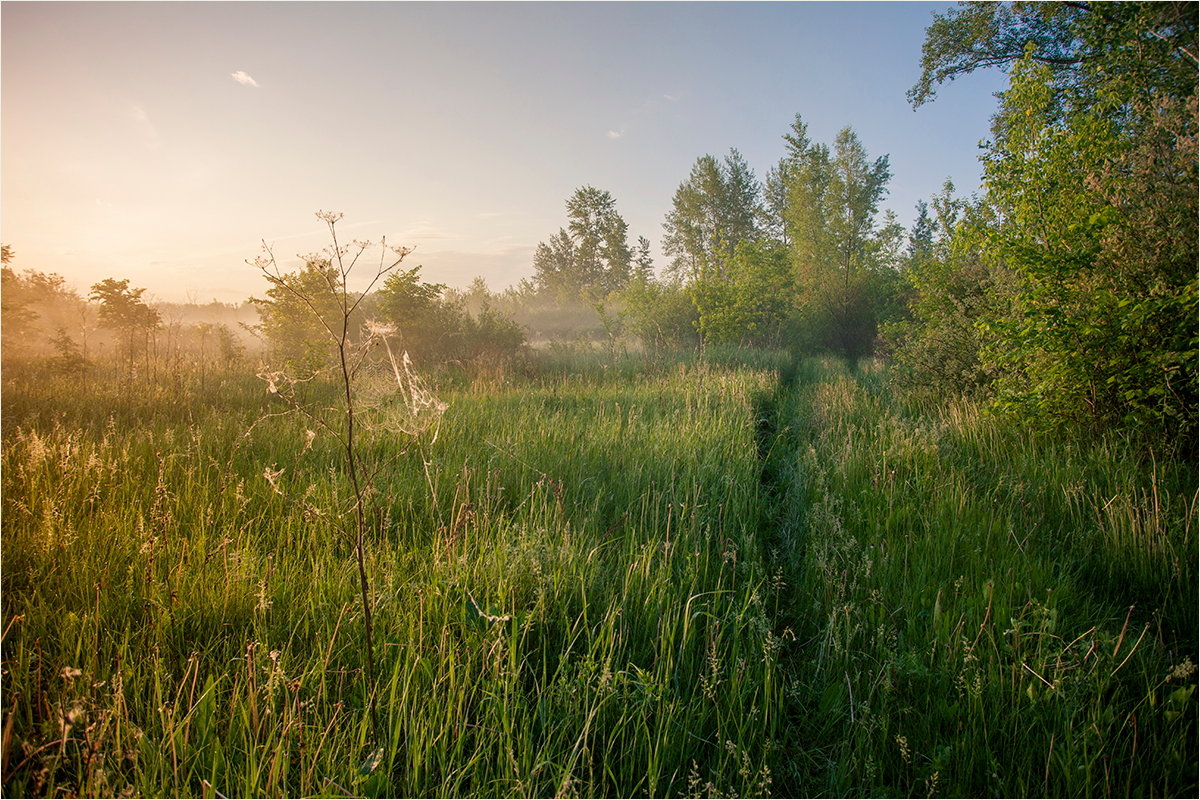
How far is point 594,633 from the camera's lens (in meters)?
2.42

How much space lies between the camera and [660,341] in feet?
75.0

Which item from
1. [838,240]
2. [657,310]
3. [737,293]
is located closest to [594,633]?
[737,293]

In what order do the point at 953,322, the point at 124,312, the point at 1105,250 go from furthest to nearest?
the point at 124,312 < the point at 953,322 < the point at 1105,250

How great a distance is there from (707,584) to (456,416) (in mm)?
4560

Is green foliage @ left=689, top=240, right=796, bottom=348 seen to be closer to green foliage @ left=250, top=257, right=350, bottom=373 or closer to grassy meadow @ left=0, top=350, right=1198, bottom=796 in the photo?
green foliage @ left=250, top=257, right=350, bottom=373

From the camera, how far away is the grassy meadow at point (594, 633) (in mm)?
1686

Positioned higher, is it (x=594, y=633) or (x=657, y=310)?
(x=657, y=310)

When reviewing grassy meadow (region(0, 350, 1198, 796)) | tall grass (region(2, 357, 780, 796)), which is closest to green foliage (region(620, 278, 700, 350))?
grassy meadow (region(0, 350, 1198, 796))

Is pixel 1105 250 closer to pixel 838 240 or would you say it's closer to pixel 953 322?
pixel 953 322

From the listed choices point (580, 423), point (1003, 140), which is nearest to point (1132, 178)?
point (1003, 140)

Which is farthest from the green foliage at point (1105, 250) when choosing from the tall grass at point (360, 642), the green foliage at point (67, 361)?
the green foliage at point (67, 361)

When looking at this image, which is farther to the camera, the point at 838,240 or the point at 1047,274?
the point at 838,240

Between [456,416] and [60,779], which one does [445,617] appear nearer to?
[60,779]

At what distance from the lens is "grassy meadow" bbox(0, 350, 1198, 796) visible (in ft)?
5.53
